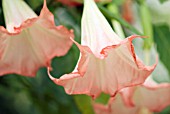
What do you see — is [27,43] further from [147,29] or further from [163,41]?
[163,41]

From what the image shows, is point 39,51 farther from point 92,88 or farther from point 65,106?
point 65,106

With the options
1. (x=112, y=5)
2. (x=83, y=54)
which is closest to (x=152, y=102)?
(x=112, y=5)

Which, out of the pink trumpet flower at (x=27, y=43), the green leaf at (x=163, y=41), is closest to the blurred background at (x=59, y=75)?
the green leaf at (x=163, y=41)

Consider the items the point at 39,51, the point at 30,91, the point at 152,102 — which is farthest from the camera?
the point at 30,91

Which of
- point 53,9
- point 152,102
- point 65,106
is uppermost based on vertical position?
point 53,9

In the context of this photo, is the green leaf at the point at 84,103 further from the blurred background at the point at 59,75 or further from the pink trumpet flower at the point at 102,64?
the pink trumpet flower at the point at 102,64

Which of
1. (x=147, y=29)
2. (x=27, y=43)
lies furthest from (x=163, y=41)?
(x=27, y=43)

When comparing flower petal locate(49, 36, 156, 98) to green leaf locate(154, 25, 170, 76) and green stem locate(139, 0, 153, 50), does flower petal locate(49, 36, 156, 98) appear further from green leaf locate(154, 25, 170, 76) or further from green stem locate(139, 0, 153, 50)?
green leaf locate(154, 25, 170, 76)
